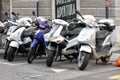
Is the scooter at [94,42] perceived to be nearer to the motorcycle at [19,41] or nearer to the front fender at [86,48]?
the front fender at [86,48]

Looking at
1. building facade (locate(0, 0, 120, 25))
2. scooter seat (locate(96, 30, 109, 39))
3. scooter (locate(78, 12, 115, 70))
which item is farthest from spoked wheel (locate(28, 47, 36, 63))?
building facade (locate(0, 0, 120, 25))

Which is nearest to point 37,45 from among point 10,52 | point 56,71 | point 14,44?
point 14,44

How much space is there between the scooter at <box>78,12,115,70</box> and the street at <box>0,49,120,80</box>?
11.7 inches

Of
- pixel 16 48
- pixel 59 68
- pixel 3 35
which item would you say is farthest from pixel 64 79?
pixel 3 35

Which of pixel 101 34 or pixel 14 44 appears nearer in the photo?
pixel 101 34

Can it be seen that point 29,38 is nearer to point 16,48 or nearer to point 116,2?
point 16,48

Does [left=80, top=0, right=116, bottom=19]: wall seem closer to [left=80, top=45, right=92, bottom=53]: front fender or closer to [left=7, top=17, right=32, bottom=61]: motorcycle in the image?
[left=7, top=17, right=32, bottom=61]: motorcycle

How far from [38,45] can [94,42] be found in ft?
6.14

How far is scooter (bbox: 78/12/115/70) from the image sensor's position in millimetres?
9781

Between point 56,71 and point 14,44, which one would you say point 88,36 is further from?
point 14,44

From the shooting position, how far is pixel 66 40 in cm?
1067

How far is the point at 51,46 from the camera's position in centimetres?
1050

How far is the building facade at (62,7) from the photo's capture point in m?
15.0

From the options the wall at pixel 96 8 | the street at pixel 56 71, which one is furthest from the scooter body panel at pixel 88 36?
the wall at pixel 96 8
